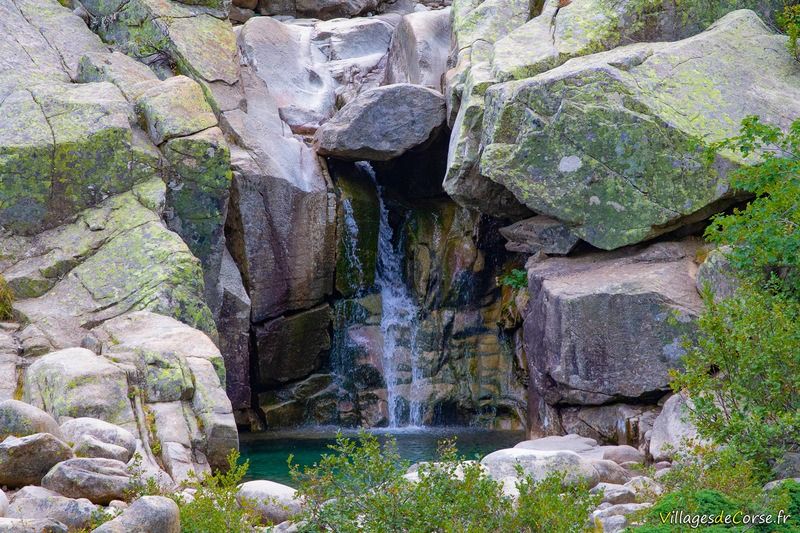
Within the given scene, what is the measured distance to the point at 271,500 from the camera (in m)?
9.81

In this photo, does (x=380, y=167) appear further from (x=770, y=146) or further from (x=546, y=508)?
(x=546, y=508)

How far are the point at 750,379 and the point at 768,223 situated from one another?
3.55 meters

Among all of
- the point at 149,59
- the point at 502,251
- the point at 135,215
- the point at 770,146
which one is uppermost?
the point at 149,59

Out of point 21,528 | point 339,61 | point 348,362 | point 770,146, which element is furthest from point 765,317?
point 339,61

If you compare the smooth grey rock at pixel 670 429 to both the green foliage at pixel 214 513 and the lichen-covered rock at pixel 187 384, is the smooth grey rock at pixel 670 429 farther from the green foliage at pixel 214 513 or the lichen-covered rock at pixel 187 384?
the green foliage at pixel 214 513

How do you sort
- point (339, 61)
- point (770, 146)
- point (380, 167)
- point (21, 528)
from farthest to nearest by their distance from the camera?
point (339, 61), point (380, 167), point (770, 146), point (21, 528)

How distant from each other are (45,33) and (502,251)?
11152mm

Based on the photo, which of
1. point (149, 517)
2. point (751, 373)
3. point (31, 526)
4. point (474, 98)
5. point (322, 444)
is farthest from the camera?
point (474, 98)

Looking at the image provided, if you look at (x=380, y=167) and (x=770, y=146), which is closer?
(x=770, y=146)

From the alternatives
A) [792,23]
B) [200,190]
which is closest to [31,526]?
[200,190]

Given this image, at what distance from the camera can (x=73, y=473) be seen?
874 centimetres

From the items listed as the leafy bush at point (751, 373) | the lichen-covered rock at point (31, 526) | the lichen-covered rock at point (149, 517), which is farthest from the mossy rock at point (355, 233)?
the lichen-covered rock at point (31, 526)

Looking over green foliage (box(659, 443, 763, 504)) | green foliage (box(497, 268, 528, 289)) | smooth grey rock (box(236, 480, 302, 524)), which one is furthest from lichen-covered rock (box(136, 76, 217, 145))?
green foliage (box(659, 443, 763, 504))

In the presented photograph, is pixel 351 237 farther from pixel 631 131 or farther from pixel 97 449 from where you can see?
pixel 97 449
